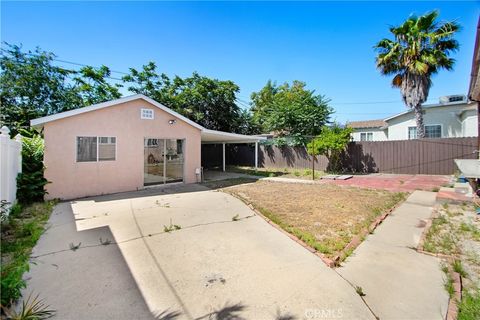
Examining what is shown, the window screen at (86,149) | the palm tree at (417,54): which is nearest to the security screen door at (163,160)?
the window screen at (86,149)

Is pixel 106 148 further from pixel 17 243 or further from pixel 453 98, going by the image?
pixel 453 98

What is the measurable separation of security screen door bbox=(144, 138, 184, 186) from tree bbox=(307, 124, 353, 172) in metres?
7.48

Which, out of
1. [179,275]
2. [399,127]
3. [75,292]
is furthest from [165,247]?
[399,127]

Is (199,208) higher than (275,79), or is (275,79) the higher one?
(275,79)

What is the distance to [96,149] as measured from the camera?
803 cm

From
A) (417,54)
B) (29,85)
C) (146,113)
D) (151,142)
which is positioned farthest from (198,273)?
(29,85)

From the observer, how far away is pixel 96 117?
7.95m

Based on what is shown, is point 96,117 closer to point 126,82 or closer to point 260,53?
point 260,53

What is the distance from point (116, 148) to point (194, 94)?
12.3m

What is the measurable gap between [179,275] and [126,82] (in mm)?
21165

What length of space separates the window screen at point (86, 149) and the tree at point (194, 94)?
12.2m

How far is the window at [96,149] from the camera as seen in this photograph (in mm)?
7750

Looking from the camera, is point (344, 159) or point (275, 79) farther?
point (275, 79)

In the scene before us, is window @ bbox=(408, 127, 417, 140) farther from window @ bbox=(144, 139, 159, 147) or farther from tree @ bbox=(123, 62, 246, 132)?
window @ bbox=(144, 139, 159, 147)
